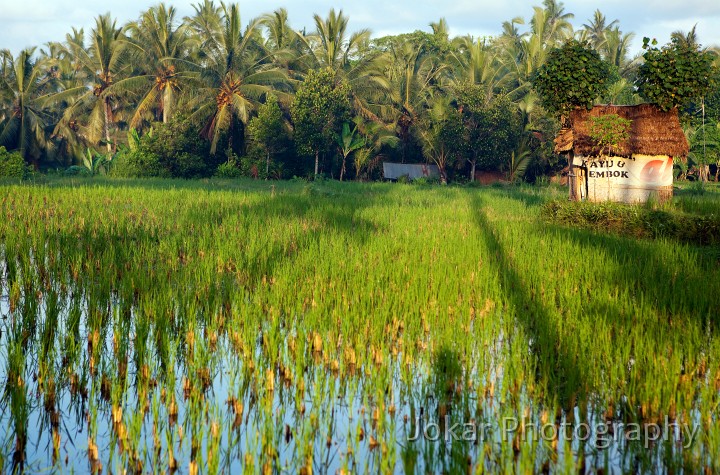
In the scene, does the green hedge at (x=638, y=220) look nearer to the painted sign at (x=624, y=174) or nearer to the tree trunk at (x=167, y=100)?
the painted sign at (x=624, y=174)

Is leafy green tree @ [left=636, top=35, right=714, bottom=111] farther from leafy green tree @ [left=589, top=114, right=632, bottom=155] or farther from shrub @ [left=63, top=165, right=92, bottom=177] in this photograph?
shrub @ [left=63, top=165, right=92, bottom=177]

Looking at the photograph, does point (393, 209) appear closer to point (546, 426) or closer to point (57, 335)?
point (57, 335)

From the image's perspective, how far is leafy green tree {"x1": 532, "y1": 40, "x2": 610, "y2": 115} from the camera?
1278 centimetres

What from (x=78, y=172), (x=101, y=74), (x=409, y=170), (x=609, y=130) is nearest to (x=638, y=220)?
(x=609, y=130)

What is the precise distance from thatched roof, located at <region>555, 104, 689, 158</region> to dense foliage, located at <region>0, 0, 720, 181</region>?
331 inches

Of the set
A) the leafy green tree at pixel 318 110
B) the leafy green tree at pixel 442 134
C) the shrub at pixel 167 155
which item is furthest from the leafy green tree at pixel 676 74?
the shrub at pixel 167 155

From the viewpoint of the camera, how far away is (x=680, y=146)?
42.7ft

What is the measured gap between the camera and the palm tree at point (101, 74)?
81.5 ft

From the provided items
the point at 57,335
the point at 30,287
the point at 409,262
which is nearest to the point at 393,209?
Result: the point at 409,262

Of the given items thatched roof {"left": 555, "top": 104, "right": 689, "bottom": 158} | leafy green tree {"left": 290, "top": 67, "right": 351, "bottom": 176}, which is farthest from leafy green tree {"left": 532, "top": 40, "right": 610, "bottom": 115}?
leafy green tree {"left": 290, "top": 67, "right": 351, "bottom": 176}

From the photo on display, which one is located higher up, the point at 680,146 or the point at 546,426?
the point at 680,146

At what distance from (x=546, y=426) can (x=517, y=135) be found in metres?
22.1

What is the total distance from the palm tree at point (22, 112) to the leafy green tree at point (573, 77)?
18795mm

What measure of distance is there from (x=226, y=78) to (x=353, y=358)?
21105mm
